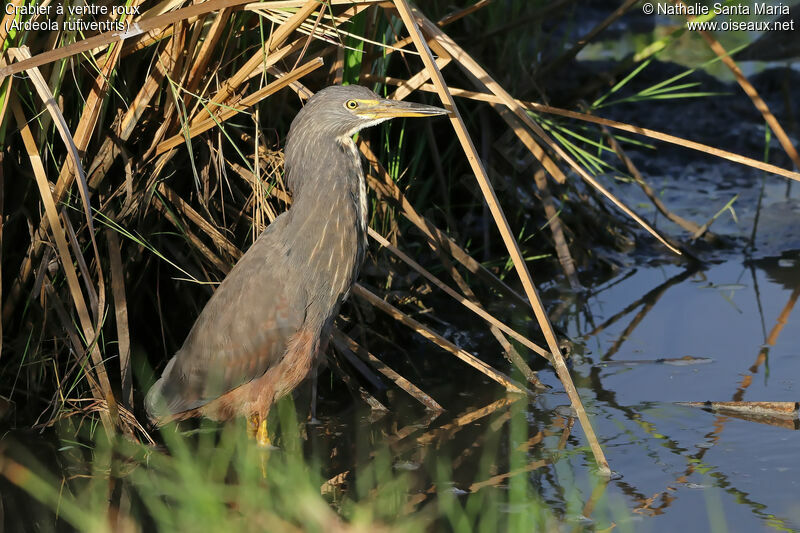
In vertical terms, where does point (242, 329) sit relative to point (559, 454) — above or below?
above

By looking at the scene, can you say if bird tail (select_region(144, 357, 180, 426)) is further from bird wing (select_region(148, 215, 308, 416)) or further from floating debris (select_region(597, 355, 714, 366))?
floating debris (select_region(597, 355, 714, 366))

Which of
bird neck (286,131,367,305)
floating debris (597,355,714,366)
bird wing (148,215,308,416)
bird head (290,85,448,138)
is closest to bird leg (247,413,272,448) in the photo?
bird wing (148,215,308,416)

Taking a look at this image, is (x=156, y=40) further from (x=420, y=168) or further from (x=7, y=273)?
(x=420, y=168)

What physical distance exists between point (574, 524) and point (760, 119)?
4.29 metres

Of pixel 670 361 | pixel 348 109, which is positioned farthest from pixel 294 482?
pixel 670 361

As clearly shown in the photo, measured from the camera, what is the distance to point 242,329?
3.35 meters

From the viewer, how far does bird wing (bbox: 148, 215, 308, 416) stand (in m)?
3.32

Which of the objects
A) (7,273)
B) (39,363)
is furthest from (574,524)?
(7,273)

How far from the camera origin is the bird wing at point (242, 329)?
3.32 m

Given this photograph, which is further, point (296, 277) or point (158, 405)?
point (158, 405)

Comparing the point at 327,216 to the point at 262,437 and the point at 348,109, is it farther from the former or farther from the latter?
the point at 262,437

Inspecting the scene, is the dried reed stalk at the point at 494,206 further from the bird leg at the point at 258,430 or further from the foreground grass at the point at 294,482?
the bird leg at the point at 258,430

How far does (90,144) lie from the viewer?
346 centimetres

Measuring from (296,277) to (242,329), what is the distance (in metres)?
0.27
